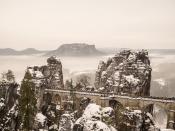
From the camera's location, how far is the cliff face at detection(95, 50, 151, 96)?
79.3 metres

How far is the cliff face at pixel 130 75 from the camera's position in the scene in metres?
79.3

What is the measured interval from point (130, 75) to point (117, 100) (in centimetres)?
920

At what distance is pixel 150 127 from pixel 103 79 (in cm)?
3832

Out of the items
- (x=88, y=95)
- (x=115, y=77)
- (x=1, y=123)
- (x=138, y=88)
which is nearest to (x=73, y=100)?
(x=88, y=95)

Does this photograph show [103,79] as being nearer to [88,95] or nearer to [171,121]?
[88,95]

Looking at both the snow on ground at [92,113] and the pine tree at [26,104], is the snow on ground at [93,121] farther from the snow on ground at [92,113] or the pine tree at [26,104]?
the pine tree at [26,104]

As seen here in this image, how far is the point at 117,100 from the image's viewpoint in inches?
2987

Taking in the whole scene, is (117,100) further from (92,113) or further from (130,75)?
(92,113)

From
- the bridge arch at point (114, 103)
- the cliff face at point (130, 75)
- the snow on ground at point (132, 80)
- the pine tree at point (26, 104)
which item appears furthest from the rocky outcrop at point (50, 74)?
the pine tree at point (26, 104)

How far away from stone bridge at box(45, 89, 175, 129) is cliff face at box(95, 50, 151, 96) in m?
3.77

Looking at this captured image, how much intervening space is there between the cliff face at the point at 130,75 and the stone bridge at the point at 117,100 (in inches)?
148

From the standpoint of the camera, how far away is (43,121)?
68250mm

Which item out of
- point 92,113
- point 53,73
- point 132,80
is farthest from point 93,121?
point 53,73

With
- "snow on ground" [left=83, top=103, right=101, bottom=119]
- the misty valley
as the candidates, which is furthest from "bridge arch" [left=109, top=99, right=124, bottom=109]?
"snow on ground" [left=83, top=103, right=101, bottom=119]
